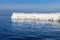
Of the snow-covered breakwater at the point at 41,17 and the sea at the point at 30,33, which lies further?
the snow-covered breakwater at the point at 41,17

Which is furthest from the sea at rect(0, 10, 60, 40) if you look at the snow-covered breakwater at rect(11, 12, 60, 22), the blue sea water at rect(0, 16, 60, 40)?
the snow-covered breakwater at rect(11, 12, 60, 22)

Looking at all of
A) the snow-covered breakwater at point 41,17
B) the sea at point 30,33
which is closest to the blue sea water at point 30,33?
the sea at point 30,33

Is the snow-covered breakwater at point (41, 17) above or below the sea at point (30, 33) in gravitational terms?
above

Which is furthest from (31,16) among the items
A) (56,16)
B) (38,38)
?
(38,38)

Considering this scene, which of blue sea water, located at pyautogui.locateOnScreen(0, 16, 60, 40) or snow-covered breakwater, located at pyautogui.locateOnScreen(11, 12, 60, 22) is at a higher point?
snow-covered breakwater, located at pyautogui.locateOnScreen(11, 12, 60, 22)

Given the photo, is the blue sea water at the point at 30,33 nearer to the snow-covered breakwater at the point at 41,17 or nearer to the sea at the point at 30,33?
the sea at the point at 30,33

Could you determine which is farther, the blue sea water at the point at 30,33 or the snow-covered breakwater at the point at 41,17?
the snow-covered breakwater at the point at 41,17

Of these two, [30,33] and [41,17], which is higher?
[41,17]

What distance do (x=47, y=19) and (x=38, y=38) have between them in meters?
28.1

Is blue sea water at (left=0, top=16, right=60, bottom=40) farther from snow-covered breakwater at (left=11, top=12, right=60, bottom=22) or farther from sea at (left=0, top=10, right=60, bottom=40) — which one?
snow-covered breakwater at (left=11, top=12, right=60, bottom=22)

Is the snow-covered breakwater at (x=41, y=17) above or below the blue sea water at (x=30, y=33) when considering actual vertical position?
above

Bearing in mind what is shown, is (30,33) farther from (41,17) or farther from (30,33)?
(41,17)

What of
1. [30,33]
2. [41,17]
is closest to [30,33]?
[30,33]

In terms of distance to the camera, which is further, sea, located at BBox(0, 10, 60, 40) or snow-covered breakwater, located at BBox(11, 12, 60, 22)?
snow-covered breakwater, located at BBox(11, 12, 60, 22)
